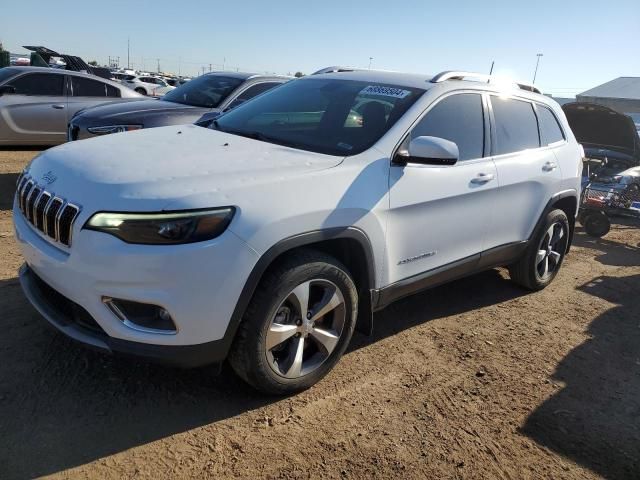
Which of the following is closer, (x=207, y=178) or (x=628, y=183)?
(x=207, y=178)

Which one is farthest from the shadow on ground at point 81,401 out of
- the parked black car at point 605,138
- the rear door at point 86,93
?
the parked black car at point 605,138

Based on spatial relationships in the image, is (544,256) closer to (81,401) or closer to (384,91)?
(384,91)

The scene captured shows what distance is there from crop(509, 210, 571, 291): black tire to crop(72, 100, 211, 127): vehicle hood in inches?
167

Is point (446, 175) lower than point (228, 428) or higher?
higher

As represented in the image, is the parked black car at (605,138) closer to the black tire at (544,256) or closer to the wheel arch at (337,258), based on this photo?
the black tire at (544,256)

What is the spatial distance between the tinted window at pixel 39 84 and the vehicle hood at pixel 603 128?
8.39 m

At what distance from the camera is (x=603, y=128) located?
8.86 metres

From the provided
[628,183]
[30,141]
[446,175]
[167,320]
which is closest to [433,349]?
[446,175]

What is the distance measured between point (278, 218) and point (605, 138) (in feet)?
26.7

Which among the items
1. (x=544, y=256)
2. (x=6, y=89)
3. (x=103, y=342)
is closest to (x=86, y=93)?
(x=6, y=89)

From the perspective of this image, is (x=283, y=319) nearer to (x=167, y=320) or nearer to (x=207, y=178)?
(x=167, y=320)

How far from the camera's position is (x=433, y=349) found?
3.81 meters

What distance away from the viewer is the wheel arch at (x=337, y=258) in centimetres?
262

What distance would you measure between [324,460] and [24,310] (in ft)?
7.75
